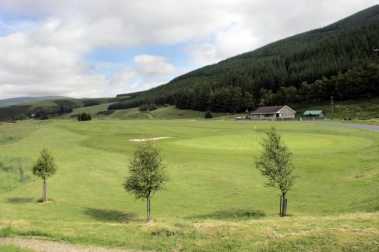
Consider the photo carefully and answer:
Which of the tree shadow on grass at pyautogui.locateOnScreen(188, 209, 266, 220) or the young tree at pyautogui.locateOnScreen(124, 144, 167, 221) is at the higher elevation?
the young tree at pyautogui.locateOnScreen(124, 144, 167, 221)

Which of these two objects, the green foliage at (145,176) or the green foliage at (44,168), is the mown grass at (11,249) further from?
the green foliage at (44,168)

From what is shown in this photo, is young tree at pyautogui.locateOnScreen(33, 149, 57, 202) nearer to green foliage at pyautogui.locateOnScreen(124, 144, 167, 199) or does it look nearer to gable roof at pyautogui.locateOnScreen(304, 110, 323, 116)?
green foliage at pyautogui.locateOnScreen(124, 144, 167, 199)

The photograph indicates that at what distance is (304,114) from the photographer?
162500 millimetres

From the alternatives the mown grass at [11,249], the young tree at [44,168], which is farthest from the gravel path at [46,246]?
the young tree at [44,168]

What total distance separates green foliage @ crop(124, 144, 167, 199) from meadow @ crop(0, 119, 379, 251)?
207 centimetres

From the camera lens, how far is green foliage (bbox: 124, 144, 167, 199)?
35.3 m

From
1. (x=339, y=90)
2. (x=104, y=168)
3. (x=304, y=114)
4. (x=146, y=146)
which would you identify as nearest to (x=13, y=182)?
(x=104, y=168)

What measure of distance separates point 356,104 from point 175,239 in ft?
509

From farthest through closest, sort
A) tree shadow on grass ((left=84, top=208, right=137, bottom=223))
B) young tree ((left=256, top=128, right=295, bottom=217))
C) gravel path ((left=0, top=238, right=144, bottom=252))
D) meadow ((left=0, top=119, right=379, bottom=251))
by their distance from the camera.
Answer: young tree ((left=256, top=128, right=295, bottom=217))
tree shadow on grass ((left=84, top=208, right=137, bottom=223))
meadow ((left=0, top=119, right=379, bottom=251))
gravel path ((left=0, top=238, right=144, bottom=252))

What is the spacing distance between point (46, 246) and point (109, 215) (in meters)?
17.3

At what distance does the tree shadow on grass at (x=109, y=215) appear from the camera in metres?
33.2

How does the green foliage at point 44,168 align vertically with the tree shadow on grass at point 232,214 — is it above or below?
above

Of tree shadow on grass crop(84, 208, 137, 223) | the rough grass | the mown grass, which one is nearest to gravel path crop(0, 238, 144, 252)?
the mown grass

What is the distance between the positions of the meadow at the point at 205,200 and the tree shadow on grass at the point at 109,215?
84 mm
